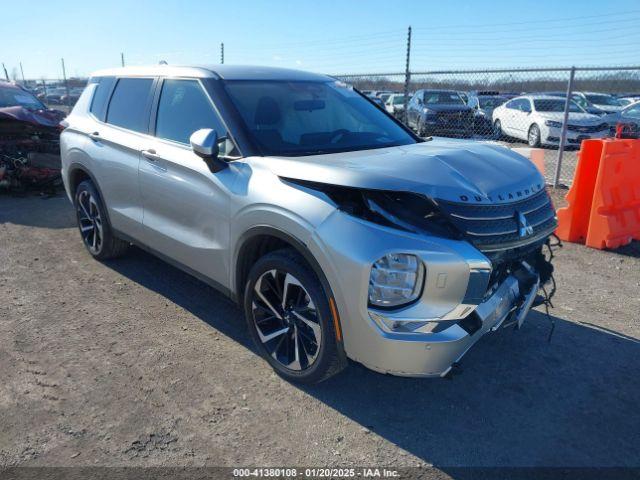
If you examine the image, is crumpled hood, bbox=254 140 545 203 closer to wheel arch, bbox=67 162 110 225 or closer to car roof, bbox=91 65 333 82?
car roof, bbox=91 65 333 82

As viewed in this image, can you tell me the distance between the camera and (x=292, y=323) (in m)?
3.15

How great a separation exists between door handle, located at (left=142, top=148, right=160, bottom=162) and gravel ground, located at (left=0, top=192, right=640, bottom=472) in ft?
3.98

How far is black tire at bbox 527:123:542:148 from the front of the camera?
14570 mm

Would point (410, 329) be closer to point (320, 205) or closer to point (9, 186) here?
point (320, 205)

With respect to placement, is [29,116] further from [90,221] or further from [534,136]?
[534,136]

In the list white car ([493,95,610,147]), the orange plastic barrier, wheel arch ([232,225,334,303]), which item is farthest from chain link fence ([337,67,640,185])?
wheel arch ([232,225,334,303])

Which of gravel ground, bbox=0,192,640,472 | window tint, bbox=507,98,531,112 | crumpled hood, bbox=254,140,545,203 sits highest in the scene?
crumpled hood, bbox=254,140,545,203

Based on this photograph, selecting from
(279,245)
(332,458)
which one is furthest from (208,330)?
(332,458)

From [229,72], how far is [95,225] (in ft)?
7.62

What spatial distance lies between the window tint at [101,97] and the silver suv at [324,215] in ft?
1.46

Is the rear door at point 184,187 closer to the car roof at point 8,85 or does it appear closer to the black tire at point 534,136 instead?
the car roof at point 8,85

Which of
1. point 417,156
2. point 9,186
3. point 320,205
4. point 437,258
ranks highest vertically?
point 417,156

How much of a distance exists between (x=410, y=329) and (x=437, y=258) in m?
0.37

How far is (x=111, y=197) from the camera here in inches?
185
